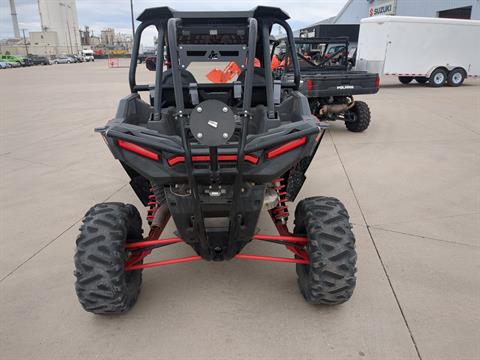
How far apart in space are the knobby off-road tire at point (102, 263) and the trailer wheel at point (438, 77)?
54.9 feet

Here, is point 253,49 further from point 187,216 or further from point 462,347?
point 462,347

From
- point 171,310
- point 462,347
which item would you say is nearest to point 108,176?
point 171,310

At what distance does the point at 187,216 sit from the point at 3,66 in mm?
50070

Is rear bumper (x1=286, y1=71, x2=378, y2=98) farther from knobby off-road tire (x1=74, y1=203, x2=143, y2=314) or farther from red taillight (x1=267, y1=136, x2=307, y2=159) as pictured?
knobby off-road tire (x1=74, y1=203, x2=143, y2=314)

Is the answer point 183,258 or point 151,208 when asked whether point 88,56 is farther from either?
point 183,258

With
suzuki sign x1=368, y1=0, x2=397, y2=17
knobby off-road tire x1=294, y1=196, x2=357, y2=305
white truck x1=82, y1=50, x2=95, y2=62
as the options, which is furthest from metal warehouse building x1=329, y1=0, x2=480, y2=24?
white truck x1=82, y1=50, x2=95, y2=62

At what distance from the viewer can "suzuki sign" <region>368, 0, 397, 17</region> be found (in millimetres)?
28812

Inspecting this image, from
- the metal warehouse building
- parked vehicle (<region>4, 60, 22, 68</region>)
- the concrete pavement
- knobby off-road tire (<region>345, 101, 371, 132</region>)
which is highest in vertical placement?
the metal warehouse building

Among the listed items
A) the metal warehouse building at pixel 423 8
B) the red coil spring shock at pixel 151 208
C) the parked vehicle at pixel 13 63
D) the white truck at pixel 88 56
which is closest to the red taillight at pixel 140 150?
the red coil spring shock at pixel 151 208

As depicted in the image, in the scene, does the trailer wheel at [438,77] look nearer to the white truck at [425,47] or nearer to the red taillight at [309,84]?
the white truck at [425,47]

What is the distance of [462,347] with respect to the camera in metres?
2.32

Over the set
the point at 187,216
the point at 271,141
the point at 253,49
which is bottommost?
the point at 187,216

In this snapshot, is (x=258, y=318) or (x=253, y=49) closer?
(x=253, y=49)

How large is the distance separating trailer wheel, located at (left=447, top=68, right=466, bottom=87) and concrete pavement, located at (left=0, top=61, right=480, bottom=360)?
1221cm
